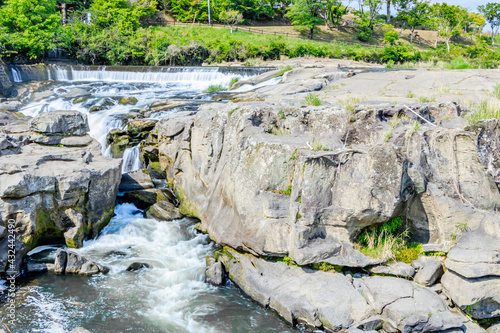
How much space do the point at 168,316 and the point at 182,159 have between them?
5103mm

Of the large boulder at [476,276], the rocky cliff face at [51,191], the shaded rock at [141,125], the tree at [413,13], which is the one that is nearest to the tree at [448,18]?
the tree at [413,13]

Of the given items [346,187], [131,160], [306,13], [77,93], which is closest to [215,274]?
[346,187]

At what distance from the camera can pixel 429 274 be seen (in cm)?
656

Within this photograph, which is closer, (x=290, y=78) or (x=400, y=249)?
(x=400, y=249)

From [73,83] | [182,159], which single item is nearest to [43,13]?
[73,83]

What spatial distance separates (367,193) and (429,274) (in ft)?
5.68

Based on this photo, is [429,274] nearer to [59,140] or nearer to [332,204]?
[332,204]

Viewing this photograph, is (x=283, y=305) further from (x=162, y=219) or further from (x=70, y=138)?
(x=70, y=138)

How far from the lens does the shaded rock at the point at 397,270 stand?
6.73 meters

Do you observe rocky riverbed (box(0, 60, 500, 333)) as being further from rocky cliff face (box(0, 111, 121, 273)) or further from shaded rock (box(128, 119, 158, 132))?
shaded rock (box(128, 119, 158, 132))

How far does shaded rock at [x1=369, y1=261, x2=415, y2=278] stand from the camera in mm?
6727

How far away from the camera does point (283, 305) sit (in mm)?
6523

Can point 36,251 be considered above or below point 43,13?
below

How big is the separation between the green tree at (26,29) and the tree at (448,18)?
43.0m
